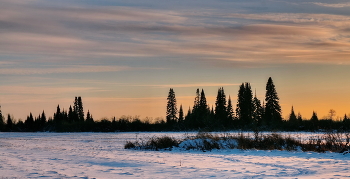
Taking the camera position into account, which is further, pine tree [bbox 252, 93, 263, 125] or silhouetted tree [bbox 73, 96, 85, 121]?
silhouetted tree [bbox 73, 96, 85, 121]

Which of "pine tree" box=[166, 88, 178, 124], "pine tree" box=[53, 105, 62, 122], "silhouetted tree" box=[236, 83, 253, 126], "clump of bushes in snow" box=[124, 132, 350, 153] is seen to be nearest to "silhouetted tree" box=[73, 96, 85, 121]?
"pine tree" box=[53, 105, 62, 122]

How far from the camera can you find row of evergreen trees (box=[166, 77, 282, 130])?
96938 mm

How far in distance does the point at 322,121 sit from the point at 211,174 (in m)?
77.8

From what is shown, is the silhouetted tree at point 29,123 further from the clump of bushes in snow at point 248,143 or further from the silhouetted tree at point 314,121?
the clump of bushes in snow at point 248,143

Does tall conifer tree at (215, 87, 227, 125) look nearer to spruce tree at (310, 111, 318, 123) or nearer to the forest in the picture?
the forest

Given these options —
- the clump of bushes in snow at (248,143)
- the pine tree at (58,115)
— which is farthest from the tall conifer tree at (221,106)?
the clump of bushes in snow at (248,143)

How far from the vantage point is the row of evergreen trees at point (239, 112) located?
96.9 metres

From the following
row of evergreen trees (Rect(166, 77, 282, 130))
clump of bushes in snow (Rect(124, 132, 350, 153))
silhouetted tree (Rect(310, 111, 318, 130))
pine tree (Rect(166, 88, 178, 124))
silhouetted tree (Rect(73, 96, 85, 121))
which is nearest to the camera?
clump of bushes in snow (Rect(124, 132, 350, 153))

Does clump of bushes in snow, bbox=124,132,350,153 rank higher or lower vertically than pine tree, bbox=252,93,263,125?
lower

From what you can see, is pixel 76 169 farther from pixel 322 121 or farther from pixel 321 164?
pixel 322 121

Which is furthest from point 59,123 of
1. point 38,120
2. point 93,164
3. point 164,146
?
point 93,164

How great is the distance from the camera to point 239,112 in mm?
104000

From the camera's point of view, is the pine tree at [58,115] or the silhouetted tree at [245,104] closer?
the silhouetted tree at [245,104]

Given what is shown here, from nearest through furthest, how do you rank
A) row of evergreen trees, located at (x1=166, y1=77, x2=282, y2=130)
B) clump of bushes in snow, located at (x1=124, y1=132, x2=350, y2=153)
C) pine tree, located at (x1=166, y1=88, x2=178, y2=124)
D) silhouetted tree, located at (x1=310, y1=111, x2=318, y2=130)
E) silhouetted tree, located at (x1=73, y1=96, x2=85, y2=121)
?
clump of bushes in snow, located at (x1=124, y1=132, x2=350, y2=153), silhouetted tree, located at (x1=310, y1=111, x2=318, y2=130), row of evergreen trees, located at (x1=166, y1=77, x2=282, y2=130), pine tree, located at (x1=166, y1=88, x2=178, y2=124), silhouetted tree, located at (x1=73, y1=96, x2=85, y2=121)
